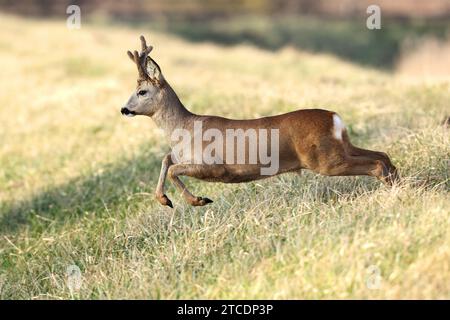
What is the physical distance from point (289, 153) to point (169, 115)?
116 cm

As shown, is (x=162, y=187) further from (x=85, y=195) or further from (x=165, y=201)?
(x=85, y=195)

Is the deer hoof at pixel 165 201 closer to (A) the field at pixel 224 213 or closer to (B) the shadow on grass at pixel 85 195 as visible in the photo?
(A) the field at pixel 224 213

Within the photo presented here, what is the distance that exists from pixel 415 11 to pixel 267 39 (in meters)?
9.23

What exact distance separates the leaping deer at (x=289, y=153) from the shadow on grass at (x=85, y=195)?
2.48m

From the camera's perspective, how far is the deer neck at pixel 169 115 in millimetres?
7152

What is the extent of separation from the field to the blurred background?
13.4 m

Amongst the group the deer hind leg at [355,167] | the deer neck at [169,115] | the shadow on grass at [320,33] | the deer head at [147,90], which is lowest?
the shadow on grass at [320,33]

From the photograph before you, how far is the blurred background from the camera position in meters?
33.0

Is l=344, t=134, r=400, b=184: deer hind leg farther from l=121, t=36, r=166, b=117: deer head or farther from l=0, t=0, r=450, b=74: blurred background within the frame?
l=0, t=0, r=450, b=74: blurred background

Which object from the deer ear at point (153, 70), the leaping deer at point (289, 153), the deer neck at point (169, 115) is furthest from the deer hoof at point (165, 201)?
the deer ear at point (153, 70)

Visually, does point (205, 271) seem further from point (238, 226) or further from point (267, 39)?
point (267, 39)

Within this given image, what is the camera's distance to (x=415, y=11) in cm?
4047

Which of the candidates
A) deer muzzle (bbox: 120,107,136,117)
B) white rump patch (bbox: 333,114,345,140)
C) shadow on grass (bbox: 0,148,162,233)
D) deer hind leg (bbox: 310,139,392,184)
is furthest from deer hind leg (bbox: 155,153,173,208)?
shadow on grass (bbox: 0,148,162,233)

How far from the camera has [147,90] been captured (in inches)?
280
